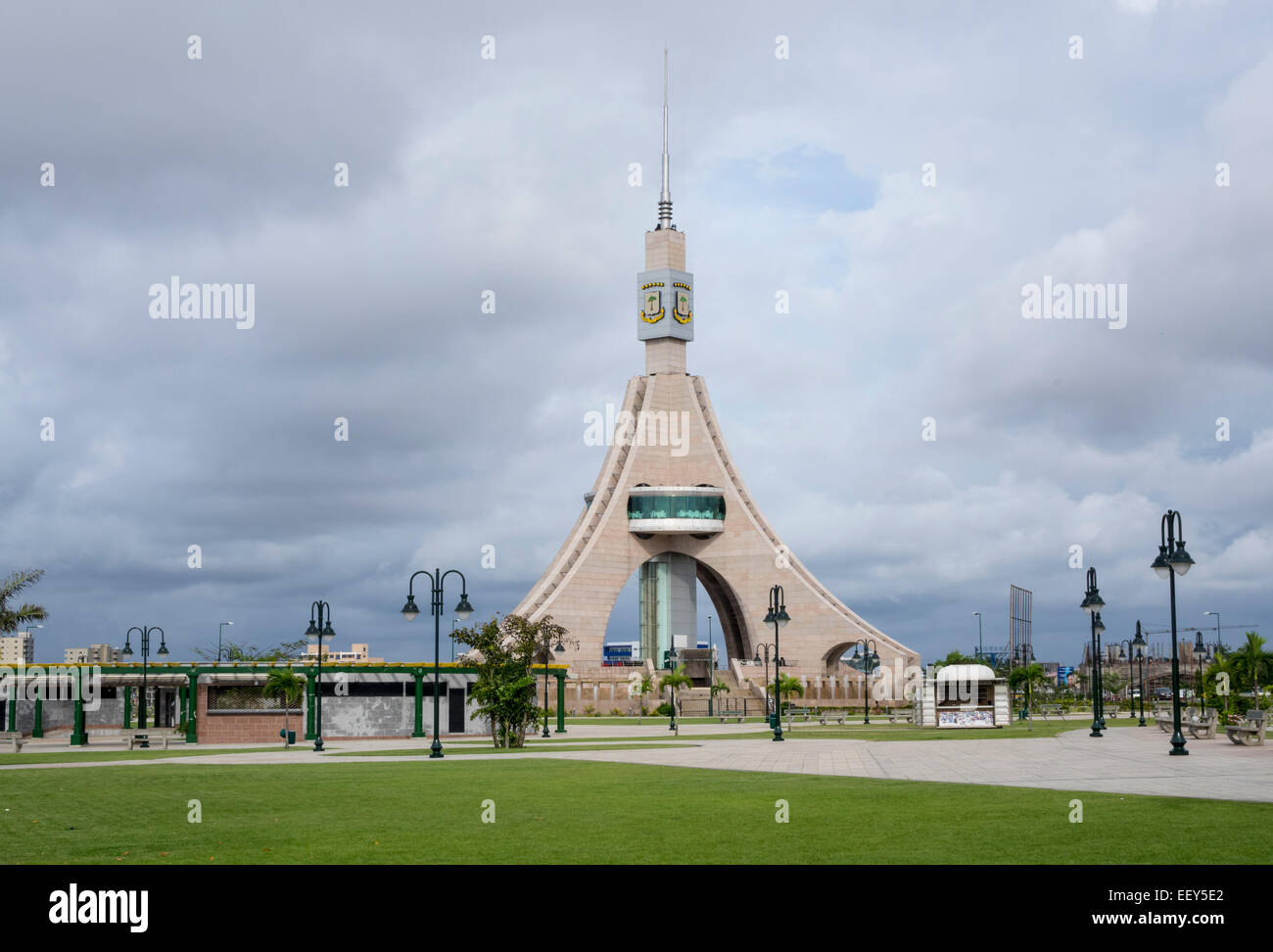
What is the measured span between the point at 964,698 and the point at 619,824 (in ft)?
135

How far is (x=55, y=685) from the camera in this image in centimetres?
4788

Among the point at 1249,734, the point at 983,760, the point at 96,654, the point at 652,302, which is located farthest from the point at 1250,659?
the point at 96,654

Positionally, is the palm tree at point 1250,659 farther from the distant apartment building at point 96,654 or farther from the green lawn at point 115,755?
the distant apartment building at point 96,654

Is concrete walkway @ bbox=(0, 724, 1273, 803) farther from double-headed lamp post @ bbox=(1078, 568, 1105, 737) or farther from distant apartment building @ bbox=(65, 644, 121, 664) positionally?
distant apartment building @ bbox=(65, 644, 121, 664)

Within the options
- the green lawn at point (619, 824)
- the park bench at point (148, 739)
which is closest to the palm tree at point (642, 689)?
the park bench at point (148, 739)

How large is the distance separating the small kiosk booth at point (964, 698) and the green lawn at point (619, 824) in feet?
94.1

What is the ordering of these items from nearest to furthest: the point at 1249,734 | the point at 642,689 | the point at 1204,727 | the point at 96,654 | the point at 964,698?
the point at 1249,734 < the point at 1204,727 < the point at 964,698 < the point at 642,689 < the point at 96,654

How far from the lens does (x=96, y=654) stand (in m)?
122

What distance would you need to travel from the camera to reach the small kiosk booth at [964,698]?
4669cm

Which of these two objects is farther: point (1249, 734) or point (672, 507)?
point (672, 507)

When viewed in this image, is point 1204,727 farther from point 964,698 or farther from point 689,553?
point 689,553
